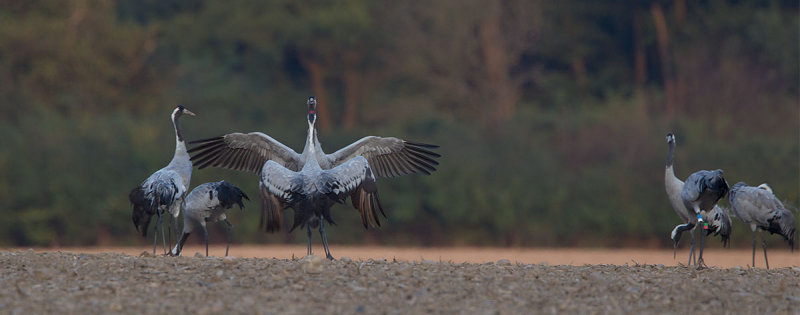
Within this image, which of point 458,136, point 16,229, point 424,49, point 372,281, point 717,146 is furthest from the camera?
point 424,49

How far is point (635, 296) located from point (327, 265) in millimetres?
2769

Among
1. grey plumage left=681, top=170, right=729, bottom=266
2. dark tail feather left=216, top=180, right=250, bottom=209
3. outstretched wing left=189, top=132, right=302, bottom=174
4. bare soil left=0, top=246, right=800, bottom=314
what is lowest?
bare soil left=0, top=246, right=800, bottom=314

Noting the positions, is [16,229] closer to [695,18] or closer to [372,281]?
[372,281]

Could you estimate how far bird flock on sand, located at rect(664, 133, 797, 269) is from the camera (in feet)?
39.2

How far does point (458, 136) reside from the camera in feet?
99.0

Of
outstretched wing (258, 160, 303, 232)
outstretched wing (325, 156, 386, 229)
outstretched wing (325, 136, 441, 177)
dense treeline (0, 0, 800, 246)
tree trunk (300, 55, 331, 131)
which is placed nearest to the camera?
outstretched wing (258, 160, 303, 232)

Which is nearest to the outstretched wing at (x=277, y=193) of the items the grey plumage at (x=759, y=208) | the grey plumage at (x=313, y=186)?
the grey plumage at (x=313, y=186)

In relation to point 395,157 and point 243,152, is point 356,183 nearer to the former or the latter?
point 395,157

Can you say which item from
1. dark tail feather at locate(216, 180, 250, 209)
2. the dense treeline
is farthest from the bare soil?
the dense treeline

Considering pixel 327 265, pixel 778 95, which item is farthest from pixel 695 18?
pixel 327 265

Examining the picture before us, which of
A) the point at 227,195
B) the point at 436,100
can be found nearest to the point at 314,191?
the point at 227,195

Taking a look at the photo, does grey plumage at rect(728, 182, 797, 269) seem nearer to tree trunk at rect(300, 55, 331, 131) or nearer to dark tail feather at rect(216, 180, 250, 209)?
dark tail feather at rect(216, 180, 250, 209)

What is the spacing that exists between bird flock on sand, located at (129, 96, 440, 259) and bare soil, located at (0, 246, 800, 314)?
4.22 feet

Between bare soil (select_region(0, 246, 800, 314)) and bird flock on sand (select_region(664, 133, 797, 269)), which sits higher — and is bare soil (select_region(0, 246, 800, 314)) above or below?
below
